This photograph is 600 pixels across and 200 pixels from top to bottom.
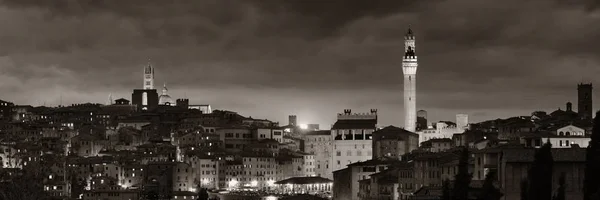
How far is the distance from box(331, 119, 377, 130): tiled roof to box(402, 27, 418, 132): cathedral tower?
1834mm

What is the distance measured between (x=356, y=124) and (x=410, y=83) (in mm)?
3514

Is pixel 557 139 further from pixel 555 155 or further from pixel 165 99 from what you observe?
pixel 165 99

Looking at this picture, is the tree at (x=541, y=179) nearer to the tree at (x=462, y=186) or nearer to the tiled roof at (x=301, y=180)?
the tree at (x=462, y=186)

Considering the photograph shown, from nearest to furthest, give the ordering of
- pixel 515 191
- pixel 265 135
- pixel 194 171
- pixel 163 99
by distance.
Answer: pixel 515 191 → pixel 194 171 → pixel 265 135 → pixel 163 99

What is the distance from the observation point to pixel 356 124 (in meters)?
61.0

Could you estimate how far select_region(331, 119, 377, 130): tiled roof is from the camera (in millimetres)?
60719

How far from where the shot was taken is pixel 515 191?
33875 millimetres

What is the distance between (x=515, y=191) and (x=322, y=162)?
29313 mm

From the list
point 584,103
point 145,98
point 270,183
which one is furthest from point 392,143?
point 145,98

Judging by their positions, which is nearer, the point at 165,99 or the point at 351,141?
the point at 351,141

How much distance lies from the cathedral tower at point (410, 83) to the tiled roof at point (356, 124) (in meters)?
1.83

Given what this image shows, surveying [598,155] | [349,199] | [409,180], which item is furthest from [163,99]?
[598,155]

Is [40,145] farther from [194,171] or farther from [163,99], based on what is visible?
[163,99]

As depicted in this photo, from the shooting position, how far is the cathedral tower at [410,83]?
6058 centimetres
